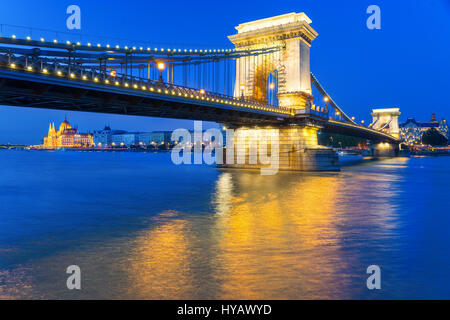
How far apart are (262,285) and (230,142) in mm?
43902

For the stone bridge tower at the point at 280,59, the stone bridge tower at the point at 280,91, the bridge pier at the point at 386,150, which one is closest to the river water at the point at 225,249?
the stone bridge tower at the point at 280,91

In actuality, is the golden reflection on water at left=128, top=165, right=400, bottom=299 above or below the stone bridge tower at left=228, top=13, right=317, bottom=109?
below

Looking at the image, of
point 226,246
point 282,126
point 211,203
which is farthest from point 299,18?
point 226,246

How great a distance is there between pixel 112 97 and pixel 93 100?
1295 millimetres

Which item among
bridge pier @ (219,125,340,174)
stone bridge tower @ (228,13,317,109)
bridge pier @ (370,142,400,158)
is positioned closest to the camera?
bridge pier @ (219,125,340,174)

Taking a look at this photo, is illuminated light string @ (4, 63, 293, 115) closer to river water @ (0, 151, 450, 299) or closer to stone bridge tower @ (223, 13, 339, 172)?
stone bridge tower @ (223, 13, 339, 172)

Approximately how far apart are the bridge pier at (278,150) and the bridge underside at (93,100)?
393 inches

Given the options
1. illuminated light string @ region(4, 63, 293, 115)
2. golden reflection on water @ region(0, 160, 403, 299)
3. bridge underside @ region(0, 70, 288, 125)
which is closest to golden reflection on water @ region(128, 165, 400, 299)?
golden reflection on water @ region(0, 160, 403, 299)

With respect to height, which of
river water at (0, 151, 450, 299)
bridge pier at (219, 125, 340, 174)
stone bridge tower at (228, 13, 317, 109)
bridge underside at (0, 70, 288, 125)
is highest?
stone bridge tower at (228, 13, 317, 109)

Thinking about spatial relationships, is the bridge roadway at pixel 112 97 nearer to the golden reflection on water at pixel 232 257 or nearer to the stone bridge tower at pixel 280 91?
the stone bridge tower at pixel 280 91

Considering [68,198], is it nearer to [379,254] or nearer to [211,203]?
[211,203]

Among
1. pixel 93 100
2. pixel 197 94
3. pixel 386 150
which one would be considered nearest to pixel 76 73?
pixel 93 100

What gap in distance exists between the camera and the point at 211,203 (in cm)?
2002

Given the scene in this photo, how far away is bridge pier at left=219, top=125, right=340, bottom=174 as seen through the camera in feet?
148
